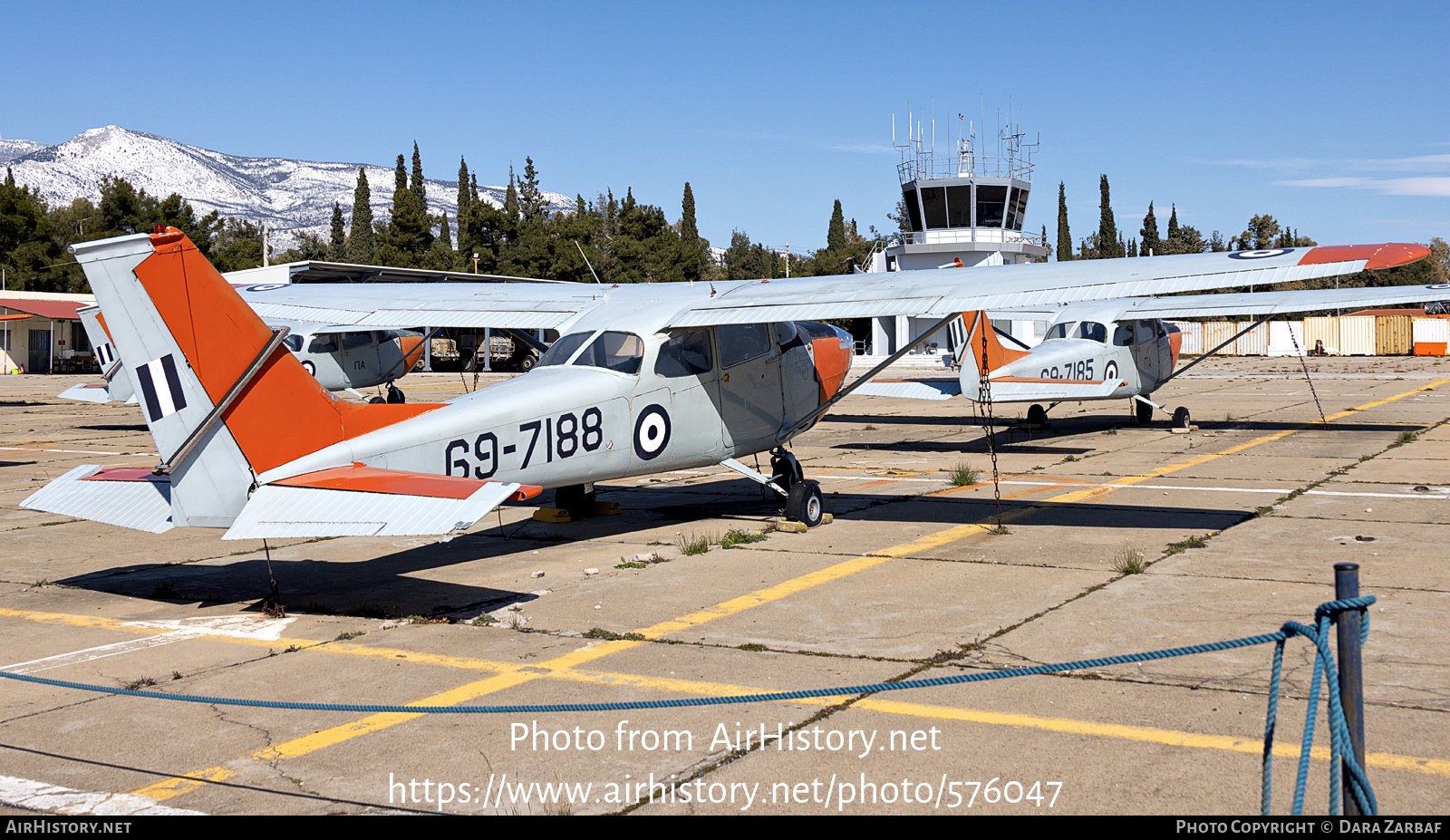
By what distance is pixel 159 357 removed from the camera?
7523 mm

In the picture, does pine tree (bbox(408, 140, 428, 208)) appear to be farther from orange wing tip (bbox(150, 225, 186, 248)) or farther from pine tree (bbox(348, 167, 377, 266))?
orange wing tip (bbox(150, 225, 186, 248))

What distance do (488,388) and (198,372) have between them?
265 cm

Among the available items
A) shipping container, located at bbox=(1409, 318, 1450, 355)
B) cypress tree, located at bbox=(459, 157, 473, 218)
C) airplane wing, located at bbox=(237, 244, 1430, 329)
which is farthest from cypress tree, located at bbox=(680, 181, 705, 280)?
airplane wing, located at bbox=(237, 244, 1430, 329)

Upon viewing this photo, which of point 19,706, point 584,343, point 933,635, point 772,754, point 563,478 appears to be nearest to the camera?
point 772,754

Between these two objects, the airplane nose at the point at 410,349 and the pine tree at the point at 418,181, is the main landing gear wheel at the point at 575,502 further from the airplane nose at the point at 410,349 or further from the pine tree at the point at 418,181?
the pine tree at the point at 418,181

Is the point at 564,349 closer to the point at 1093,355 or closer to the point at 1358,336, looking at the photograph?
the point at 1093,355

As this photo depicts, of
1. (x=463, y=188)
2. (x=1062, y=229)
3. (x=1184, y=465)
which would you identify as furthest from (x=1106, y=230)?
(x=1184, y=465)

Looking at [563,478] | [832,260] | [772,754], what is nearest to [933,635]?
[772,754]

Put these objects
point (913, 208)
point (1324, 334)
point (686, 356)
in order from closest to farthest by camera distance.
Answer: point (686, 356) < point (913, 208) < point (1324, 334)

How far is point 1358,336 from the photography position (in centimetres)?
6800

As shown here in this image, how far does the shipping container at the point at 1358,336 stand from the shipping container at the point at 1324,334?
30 centimetres

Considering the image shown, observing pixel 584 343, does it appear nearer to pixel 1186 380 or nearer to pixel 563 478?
pixel 563 478

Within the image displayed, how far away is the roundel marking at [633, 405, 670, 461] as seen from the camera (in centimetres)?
1036

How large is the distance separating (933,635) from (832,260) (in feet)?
290
